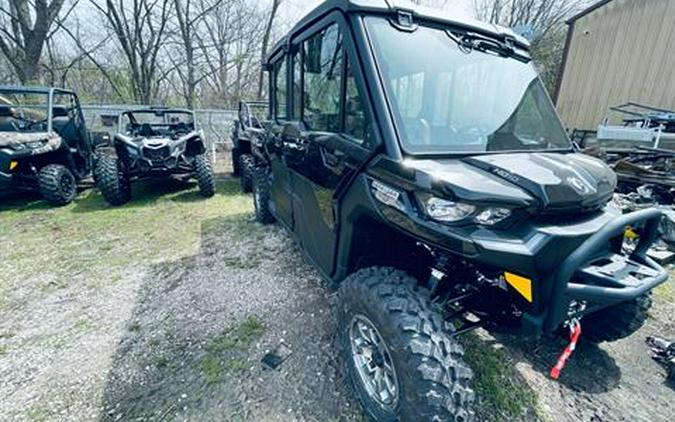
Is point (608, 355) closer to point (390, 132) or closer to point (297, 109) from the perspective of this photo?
point (390, 132)

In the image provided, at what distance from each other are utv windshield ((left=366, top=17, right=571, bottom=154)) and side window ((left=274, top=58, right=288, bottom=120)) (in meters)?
1.51

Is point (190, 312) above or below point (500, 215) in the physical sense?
below

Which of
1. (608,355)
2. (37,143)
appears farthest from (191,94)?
(608,355)

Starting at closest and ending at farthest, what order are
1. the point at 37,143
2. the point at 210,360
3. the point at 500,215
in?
the point at 500,215
the point at 210,360
the point at 37,143

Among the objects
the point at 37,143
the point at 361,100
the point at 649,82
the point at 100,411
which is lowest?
the point at 100,411

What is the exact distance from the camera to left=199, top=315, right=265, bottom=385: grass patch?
2258 mm

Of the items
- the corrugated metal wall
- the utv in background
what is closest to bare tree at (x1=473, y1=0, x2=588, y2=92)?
Result: the corrugated metal wall

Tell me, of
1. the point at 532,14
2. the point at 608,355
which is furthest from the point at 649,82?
the point at 532,14

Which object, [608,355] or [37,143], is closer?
[608,355]

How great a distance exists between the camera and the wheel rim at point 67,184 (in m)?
5.88

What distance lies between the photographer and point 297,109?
2861 mm

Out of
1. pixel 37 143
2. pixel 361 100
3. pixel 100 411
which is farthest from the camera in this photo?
pixel 37 143

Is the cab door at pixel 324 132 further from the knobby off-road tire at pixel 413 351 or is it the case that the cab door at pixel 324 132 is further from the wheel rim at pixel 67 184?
the wheel rim at pixel 67 184

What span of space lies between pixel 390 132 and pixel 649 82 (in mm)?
11203
